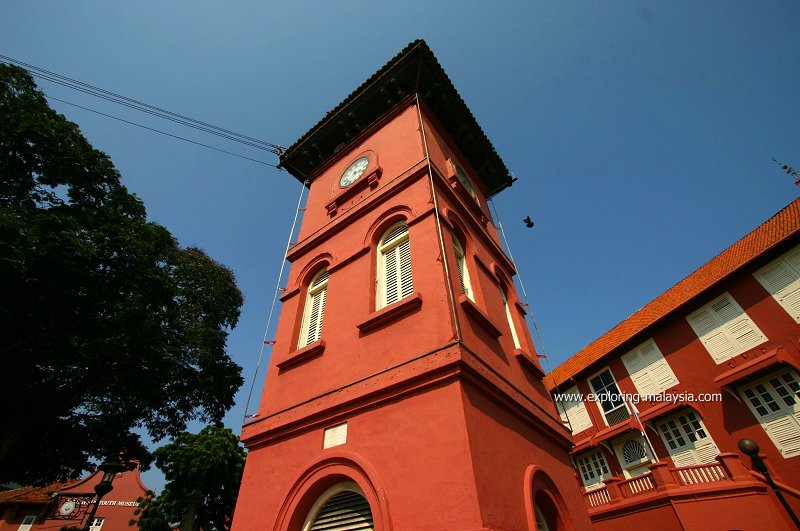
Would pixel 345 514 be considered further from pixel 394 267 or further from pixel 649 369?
pixel 649 369

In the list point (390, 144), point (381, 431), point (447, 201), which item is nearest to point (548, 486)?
point (381, 431)

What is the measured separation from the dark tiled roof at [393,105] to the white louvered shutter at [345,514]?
978 centimetres

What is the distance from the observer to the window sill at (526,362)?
296 inches

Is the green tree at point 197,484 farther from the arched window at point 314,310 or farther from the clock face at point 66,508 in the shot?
the arched window at point 314,310

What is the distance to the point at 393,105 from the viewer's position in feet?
37.8

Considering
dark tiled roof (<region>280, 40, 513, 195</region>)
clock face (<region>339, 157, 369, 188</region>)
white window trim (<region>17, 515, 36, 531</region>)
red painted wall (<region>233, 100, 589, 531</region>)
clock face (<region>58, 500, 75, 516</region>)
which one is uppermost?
dark tiled roof (<region>280, 40, 513, 195</region>)

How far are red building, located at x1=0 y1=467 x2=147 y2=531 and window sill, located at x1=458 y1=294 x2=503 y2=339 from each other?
1126 inches

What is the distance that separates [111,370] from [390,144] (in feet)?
44.1

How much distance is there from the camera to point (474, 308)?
629cm

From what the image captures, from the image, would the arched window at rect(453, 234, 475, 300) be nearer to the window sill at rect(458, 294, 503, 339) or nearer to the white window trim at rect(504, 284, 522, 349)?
the window sill at rect(458, 294, 503, 339)

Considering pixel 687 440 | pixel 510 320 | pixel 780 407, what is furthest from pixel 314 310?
pixel 687 440

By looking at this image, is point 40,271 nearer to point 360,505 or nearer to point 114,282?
point 114,282

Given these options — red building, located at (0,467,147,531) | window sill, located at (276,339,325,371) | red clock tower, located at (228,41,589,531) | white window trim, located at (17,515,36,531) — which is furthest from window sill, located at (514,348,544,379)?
white window trim, located at (17,515,36,531)

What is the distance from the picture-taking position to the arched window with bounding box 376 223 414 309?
7056 mm
